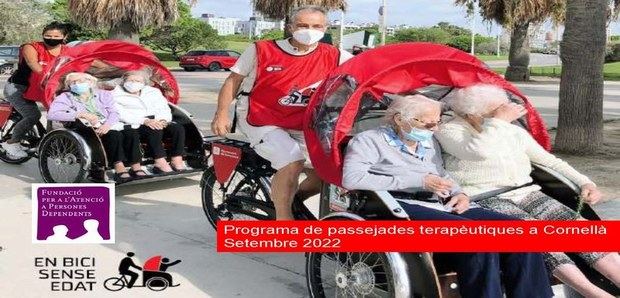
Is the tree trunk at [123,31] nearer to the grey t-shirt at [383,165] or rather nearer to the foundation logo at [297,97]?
the foundation logo at [297,97]

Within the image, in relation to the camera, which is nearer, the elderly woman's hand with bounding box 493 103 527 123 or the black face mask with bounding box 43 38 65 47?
the elderly woman's hand with bounding box 493 103 527 123

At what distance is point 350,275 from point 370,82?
1.09 m

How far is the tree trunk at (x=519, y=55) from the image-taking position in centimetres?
2911

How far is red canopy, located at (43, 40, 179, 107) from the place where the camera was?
23.2ft

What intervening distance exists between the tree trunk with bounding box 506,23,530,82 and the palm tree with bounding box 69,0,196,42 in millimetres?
16826

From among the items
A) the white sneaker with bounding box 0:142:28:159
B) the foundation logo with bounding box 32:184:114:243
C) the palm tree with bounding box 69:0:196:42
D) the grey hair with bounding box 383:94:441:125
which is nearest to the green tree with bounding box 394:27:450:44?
the palm tree with bounding box 69:0:196:42

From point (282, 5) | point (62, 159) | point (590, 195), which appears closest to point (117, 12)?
point (282, 5)

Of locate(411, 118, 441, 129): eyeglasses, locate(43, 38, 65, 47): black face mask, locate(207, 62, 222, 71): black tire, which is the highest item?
locate(43, 38, 65, 47): black face mask

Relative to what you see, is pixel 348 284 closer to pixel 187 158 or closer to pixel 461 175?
pixel 461 175

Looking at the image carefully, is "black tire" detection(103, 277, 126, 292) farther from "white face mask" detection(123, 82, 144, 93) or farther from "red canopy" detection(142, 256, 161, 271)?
"white face mask" detection(123, 82, 144, 93)

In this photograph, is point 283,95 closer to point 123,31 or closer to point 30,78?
point 30,78

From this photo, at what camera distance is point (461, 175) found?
426 centimetres

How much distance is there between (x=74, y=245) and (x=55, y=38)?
12.3 feet

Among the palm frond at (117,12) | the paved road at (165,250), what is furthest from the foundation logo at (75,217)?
the palm frond at (117,12)
